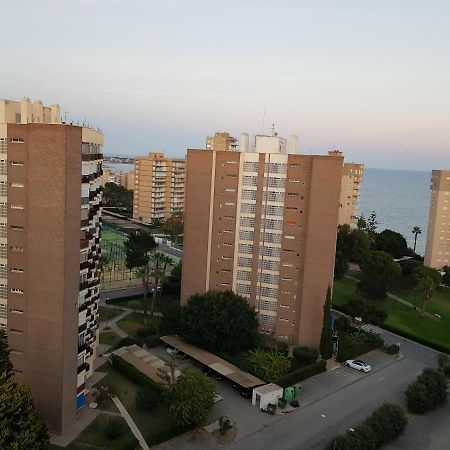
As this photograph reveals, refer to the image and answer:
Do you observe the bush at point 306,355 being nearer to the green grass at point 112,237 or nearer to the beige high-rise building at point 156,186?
the green grass at point 112,237

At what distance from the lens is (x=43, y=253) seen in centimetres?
2945

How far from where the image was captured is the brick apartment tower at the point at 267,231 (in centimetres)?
4534

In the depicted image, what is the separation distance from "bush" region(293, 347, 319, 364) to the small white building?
6883mm

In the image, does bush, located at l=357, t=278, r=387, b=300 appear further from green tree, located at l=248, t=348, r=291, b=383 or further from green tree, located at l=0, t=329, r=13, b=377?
green tree, located at l=0, t=329, r=13, b=377

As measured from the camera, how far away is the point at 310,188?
45.6m

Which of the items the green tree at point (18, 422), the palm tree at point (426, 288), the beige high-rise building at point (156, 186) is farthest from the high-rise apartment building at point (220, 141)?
the green tree at point (18, 422)

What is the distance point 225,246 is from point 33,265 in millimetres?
22482

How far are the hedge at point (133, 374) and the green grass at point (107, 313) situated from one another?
12.2 metres

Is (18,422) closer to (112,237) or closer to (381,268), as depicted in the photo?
(381,268)

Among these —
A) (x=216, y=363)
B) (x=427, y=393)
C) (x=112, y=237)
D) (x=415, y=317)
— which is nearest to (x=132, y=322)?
(x=216, y=363)

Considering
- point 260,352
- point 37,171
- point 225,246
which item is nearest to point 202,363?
point 260,352

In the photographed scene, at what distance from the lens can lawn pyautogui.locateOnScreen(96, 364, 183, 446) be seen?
3056cm

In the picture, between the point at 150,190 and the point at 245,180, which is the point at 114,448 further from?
the point at 150,190

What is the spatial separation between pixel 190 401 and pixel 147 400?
4185mm
